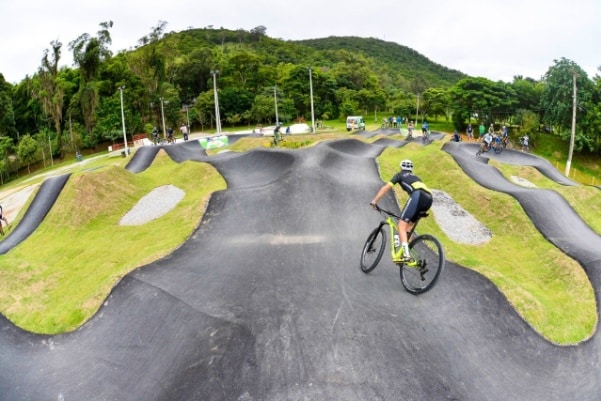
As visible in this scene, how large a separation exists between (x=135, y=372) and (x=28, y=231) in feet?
53.8

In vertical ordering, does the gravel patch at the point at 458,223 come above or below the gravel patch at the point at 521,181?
below

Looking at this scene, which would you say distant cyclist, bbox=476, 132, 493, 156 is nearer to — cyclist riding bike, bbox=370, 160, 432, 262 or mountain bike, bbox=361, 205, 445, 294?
mountain bike, bbox=361, 205, 445, 294

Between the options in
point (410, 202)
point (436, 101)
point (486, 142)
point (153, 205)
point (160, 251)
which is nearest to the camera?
point (410, 202)

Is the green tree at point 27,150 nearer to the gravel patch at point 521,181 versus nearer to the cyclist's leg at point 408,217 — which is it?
the gravel patch at point 521,181

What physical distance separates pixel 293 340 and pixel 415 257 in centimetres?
346

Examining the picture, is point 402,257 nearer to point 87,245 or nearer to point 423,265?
point 423,265

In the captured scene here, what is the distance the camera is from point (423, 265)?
9.03 metres

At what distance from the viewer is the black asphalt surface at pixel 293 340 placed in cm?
693

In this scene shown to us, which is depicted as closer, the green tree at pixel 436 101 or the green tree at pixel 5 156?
the green tree at pixel 5 156

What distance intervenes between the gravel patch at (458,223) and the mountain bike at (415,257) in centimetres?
797

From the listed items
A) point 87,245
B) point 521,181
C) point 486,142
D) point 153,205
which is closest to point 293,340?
point 87,245

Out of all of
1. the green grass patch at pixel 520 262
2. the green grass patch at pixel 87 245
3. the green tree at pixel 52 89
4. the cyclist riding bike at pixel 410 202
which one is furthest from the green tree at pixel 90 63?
the cyclist riding bike at pixel 410 202

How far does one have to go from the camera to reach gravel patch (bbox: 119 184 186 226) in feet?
65.4

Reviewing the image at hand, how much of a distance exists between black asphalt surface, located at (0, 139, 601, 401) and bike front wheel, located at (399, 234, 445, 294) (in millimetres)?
394
